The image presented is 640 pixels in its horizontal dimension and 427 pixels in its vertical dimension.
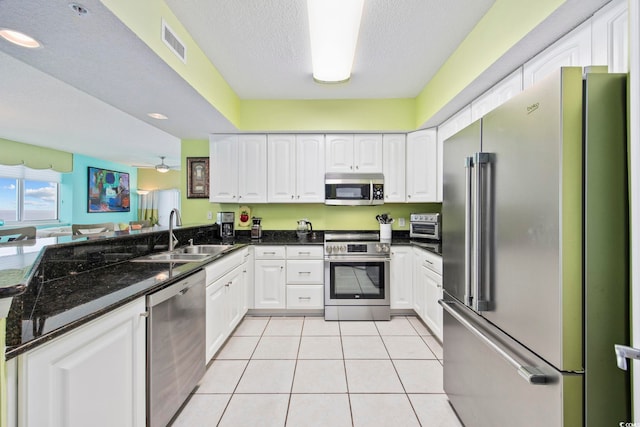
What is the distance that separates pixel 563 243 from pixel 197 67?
2.55 metres

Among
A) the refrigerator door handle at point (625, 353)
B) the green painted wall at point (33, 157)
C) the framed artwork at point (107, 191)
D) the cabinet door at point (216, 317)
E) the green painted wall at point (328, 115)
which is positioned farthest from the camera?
the framed artwork at point (107, 191)

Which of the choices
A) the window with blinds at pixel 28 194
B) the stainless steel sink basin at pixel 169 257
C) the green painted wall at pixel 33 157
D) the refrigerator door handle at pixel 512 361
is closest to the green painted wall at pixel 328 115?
the stainless steel sink basin at pixel 169 257

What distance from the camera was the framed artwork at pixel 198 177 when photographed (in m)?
3.82

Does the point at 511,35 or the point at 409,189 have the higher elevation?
the point at 511,35

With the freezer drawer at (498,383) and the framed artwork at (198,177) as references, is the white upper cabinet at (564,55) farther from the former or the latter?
the framed artwork at (198,177)

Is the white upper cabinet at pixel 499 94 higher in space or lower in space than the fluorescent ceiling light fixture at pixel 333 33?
lower

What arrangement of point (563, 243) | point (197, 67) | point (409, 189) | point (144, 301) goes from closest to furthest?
point (563, 243), point (144, 301), point (197, 67), point (409, 189)

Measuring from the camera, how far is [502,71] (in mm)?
1929

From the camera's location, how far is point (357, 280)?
3.13 meters

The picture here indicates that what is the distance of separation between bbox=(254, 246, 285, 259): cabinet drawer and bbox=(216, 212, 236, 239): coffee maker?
584 mm

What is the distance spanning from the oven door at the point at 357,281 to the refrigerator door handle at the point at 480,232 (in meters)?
1.87

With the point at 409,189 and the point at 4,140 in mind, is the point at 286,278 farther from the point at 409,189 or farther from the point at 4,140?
the point at 4,140

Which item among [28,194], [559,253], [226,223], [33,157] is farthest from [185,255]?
[28,194]

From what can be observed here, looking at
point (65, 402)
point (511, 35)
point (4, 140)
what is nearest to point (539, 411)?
Answer: point (65, 402)
